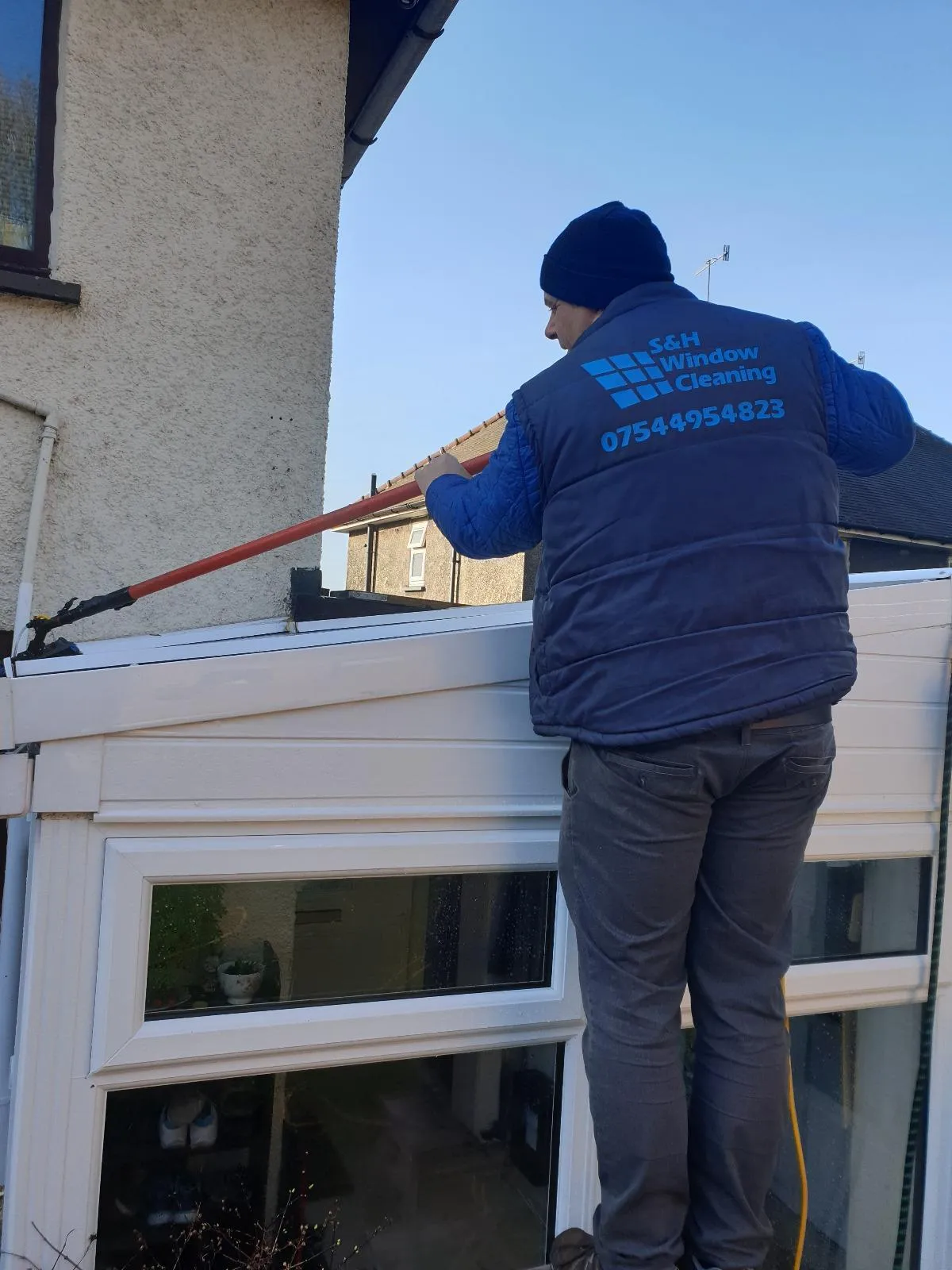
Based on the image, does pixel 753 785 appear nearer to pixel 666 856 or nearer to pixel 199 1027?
pixel 666 856

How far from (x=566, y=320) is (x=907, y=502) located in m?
16.7

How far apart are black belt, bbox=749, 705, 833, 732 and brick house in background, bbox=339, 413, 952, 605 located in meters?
11.5

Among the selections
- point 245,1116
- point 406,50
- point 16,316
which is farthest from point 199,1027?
point 406,50

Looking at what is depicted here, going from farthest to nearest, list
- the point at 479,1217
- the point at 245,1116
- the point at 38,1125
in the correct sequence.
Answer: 1. the point at 479,1217
2. the point at 245,1116
3. the point at 38,1125

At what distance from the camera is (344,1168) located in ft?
4.69

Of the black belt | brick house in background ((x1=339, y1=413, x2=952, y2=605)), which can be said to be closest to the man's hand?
the black belt

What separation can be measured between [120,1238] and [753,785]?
3.49 feet

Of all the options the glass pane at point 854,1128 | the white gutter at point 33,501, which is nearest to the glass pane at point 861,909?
the glass pane at point 854,1128

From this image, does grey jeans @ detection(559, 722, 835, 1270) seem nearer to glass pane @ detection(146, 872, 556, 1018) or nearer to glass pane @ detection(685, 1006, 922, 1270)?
glass pane @ detection(146, 872, 556, 1018)

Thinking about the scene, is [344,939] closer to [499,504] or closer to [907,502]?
[499,504]

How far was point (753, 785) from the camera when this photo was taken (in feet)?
4.04

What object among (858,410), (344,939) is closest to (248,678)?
(344,939)

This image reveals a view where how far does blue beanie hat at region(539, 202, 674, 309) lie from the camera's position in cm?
137

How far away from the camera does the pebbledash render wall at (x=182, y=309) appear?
8.87 ft
